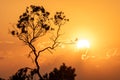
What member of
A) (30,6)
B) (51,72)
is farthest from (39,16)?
(51,72)

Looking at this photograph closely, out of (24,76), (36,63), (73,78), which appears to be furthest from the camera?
(73,78)

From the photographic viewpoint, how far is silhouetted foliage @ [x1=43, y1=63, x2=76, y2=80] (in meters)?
96.8

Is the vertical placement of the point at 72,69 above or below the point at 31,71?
above

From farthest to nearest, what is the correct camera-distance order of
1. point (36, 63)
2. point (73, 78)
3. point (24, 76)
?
point (73, 78)
point (24, 76)
point (36, 63)

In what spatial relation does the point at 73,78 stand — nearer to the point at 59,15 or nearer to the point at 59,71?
the point at 59,71

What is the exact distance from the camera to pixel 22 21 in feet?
286

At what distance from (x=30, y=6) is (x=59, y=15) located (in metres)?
5.09

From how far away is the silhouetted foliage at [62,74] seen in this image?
317ft

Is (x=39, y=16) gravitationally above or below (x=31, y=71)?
above

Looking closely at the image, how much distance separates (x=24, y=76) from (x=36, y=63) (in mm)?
8869

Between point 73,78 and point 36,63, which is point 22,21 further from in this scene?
point 73,78

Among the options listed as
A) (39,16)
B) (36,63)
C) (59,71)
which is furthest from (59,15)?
(59,71)

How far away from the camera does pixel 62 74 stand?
98.9m

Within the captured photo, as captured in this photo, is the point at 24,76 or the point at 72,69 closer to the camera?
the point at 24,76
